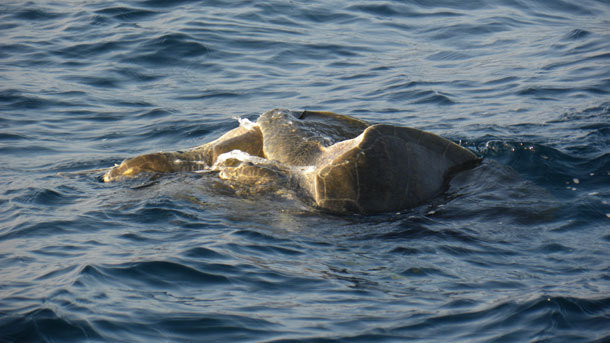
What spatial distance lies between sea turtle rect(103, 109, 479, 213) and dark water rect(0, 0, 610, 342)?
0.66 ft

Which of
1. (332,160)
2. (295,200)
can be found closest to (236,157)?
(295,200)

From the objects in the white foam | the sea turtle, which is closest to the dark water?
the sea turtle

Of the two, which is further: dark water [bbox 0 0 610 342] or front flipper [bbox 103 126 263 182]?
front flipper [bbox 103 126 263 182]

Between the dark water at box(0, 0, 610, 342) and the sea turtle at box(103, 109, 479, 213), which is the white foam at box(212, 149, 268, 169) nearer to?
the sea turtle at box(103, 109, 479, 213)

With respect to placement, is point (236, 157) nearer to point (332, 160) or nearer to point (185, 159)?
point (185, 159)

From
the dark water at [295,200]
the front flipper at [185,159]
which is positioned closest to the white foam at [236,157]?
the front flipper at [185,159]

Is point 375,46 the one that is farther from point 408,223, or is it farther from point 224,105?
Answer: point 408,223

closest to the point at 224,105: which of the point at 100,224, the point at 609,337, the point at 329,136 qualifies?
the point at 329,136

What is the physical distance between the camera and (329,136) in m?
7.04

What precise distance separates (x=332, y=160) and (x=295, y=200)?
469 millimetres

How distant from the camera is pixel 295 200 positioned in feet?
20.3

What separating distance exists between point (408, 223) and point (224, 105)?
201 inches

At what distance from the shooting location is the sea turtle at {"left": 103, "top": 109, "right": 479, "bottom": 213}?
233 inches

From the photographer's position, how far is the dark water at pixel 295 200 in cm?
404
